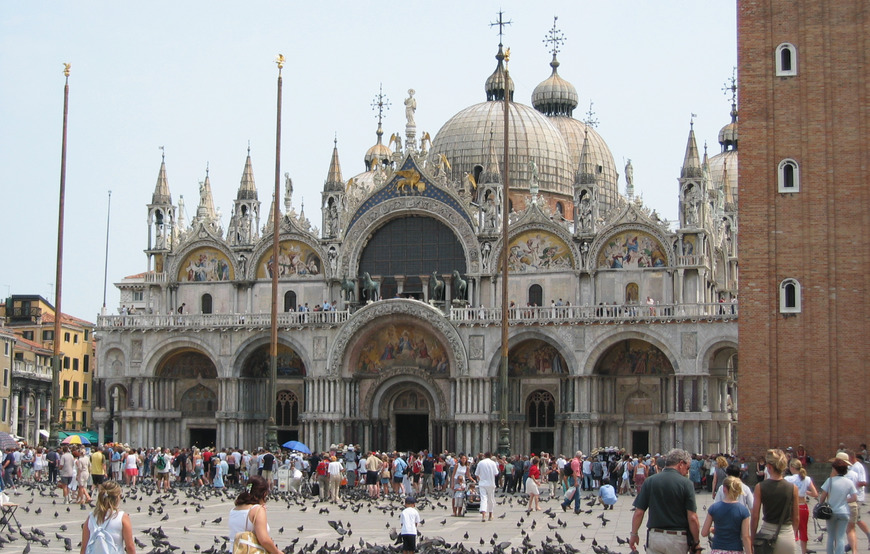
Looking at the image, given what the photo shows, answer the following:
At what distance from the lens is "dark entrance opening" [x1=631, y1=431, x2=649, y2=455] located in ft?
177

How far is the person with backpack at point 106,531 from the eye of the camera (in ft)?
46.9

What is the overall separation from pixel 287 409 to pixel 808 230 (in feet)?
88.4

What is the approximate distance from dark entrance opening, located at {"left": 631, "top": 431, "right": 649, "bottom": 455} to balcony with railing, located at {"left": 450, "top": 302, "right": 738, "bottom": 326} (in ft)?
15.8

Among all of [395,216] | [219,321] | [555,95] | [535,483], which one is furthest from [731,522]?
[555,95]

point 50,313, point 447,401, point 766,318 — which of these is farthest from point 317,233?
point 50,313

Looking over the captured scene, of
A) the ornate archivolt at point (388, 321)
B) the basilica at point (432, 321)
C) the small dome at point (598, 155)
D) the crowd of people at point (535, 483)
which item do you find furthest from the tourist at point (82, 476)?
the small dome at point (598, 155)

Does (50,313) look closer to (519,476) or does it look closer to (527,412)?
(527,412)

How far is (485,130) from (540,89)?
38.6 feet

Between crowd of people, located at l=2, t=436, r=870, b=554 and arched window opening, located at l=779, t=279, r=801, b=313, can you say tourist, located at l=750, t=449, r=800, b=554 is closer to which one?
crowd of people, located at l=2, t=436, r=870, b=554

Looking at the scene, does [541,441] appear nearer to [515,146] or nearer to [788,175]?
[515,146]

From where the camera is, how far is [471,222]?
186 feet

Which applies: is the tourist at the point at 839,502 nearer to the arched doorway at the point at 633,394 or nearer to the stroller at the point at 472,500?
the stroller at the point at 472,500

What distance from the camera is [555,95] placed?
253 feet

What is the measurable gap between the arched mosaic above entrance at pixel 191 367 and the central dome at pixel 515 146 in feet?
50.0
